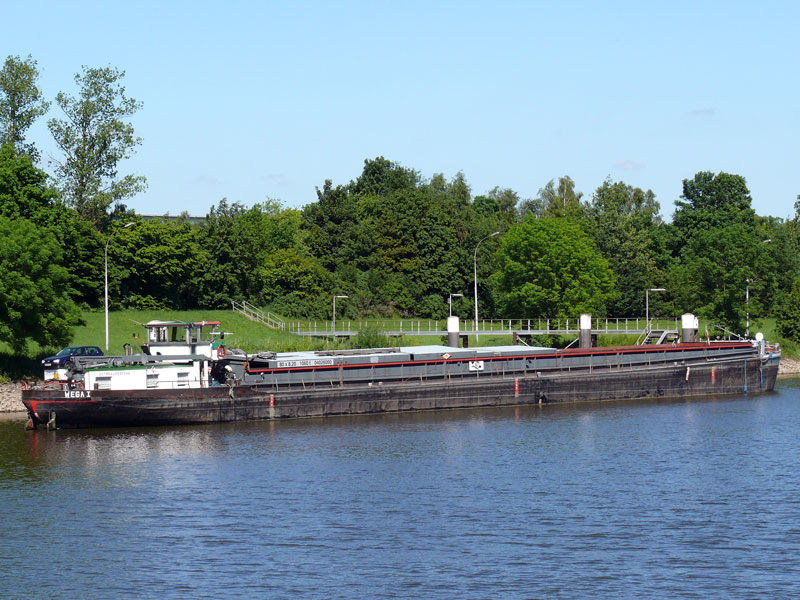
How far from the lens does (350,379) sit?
6812 cm

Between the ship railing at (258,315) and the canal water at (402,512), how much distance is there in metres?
55.3

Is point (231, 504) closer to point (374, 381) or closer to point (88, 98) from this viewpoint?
point (374, 381)

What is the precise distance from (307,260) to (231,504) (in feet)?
317

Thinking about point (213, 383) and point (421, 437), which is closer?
point (421, 437)

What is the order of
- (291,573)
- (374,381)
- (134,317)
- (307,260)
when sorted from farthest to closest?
(307,260)
(134,317)
(374,381)
(291,573)

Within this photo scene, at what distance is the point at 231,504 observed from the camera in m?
41.1

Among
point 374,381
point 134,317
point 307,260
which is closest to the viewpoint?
point 374,381

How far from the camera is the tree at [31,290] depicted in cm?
7512

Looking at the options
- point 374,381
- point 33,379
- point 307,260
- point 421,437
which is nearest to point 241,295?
point 307,260

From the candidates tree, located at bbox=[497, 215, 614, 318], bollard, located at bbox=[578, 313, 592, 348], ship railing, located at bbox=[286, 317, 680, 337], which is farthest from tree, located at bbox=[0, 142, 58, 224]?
tree, located at bbox=[497, 215, 614, 318]

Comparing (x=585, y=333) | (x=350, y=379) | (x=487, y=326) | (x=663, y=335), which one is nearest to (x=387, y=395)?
(x=350, y=379)

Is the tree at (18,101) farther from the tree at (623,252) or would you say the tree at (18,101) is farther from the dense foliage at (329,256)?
the tree at (623,252)

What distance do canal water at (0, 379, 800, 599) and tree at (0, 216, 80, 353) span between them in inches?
713

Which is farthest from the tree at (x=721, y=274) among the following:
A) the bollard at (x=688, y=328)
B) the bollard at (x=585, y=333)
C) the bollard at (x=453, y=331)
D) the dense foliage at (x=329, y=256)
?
the bollard at (x=453, y=331)
